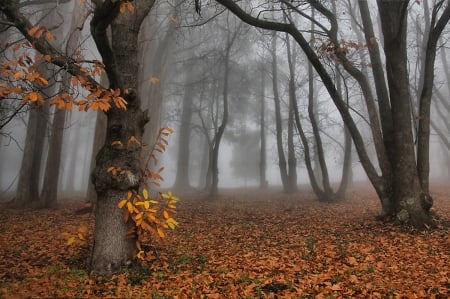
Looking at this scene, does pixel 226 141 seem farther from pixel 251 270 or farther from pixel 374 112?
pixel 251 270

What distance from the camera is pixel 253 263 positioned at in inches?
202

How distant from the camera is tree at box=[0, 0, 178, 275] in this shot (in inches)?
168

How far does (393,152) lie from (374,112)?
1.20m

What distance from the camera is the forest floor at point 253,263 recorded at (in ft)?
13.3

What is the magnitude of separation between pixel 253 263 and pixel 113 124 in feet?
9.37

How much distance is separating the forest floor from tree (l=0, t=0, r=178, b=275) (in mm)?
387

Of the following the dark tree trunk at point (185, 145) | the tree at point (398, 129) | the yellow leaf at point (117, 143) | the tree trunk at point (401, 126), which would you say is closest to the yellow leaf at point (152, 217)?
the yellow leaf at point (117, 143)

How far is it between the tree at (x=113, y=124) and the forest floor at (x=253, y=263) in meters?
0.39

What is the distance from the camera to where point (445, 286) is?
13.2ft

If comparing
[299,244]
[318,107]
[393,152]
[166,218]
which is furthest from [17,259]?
[318,107]

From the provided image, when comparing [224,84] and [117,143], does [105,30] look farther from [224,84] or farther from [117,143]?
[224,84]

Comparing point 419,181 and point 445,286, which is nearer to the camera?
point 445,286

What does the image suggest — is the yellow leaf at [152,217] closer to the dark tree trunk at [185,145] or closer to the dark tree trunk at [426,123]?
the dark tree trunk at [426,123]

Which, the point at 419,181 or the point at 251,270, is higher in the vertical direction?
the point at 419,181
